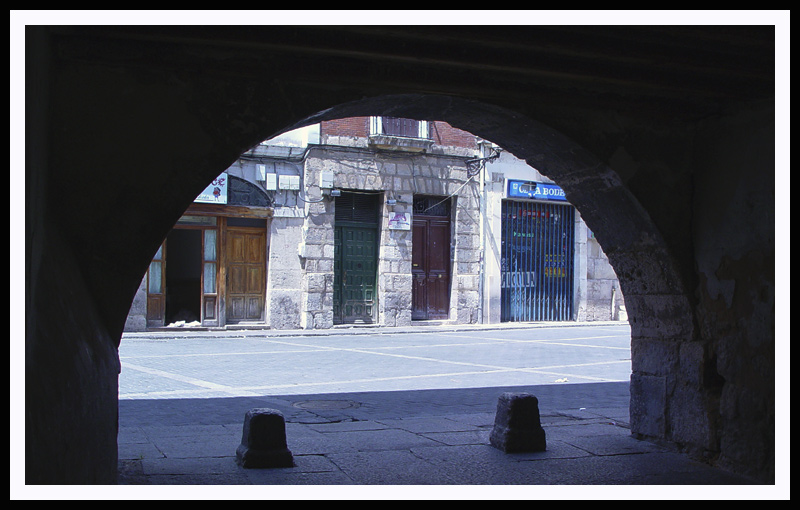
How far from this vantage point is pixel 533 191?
19250mm

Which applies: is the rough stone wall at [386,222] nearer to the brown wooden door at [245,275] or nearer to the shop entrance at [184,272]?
the brown wooden door at [245,275]

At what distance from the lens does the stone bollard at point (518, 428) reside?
201 inches

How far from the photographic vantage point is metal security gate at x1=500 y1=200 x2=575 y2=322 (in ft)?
62.2

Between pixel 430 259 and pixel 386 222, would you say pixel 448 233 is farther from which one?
pixel 386 222

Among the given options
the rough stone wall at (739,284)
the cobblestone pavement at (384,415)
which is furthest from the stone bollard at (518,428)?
the rough stone wall at (739,284)

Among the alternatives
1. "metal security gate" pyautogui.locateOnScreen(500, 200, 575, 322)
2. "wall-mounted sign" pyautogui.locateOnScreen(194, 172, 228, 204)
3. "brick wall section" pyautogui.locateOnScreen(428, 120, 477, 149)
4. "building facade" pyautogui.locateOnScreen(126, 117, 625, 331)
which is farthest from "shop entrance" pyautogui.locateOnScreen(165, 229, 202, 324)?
"metal security gate" pyautogui.locateOnScreen(500, 200, 575, 322)

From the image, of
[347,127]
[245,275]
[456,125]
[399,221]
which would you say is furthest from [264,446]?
[347,127]

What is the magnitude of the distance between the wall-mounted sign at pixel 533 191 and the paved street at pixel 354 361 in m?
4.42

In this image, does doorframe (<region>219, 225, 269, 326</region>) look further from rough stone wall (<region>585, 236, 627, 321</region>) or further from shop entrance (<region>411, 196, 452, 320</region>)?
rough stone wall (<region>585, 236, 627, 321</region>)

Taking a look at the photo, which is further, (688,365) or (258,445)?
(688,365)

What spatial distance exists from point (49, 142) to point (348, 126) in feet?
44.9

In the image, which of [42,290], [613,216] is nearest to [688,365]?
[613,216]

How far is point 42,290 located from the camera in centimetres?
301
